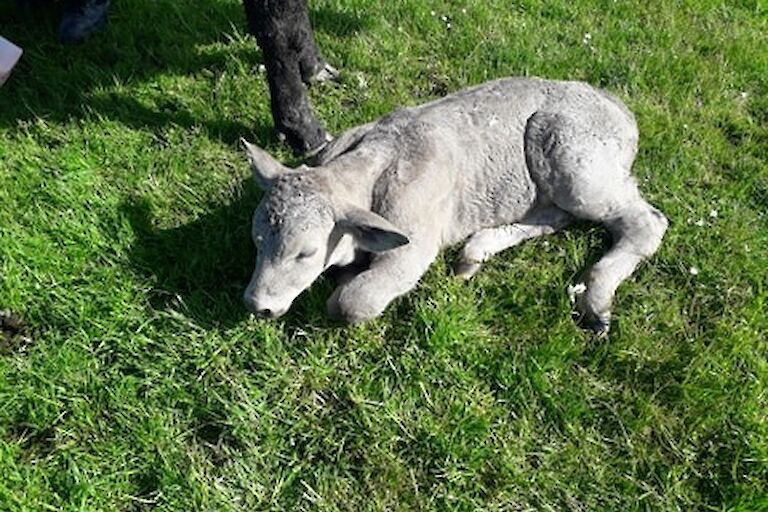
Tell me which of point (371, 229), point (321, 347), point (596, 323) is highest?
point (371, 229)

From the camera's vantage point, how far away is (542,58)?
17.5ft

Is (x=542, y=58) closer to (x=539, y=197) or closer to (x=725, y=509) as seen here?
(x=539, y=197)

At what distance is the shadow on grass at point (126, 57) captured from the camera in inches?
186

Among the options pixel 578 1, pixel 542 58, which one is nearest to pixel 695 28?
pixel 578 1

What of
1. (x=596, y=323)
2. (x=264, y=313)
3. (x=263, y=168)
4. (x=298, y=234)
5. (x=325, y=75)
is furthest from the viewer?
(x=325, y=75)

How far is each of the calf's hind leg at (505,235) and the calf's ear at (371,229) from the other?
24.9 inches

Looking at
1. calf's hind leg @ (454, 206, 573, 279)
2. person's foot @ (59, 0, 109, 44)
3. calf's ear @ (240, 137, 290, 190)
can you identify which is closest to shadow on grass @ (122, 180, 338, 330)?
calf's ear @ (240, 137, 290, 190)

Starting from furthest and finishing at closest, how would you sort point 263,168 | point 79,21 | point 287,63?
point 79,21 < point 287,63 < point 263,168

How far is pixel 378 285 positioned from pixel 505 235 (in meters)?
0.82

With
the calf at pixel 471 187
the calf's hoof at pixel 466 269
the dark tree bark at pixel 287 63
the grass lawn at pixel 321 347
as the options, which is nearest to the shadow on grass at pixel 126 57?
the grass lawn at pixel 321 347

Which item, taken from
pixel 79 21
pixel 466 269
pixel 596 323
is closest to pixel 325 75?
pixel 79 21

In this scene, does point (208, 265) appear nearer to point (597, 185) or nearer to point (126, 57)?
point (597, 185)

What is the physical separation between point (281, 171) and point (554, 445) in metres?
1.60

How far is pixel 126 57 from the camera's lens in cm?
517
